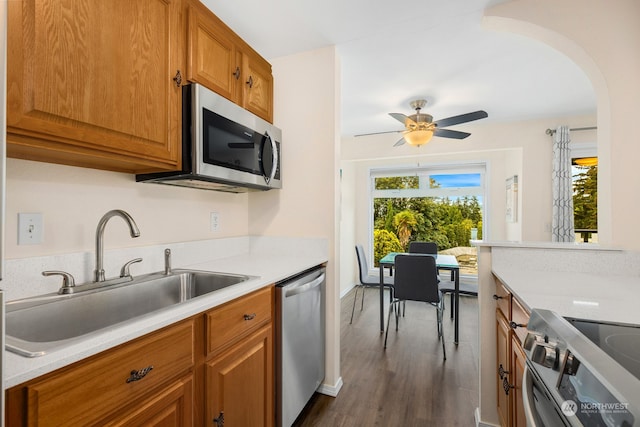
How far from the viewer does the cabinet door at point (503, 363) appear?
1319 mm

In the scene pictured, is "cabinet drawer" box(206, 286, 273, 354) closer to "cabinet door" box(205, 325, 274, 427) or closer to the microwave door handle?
"cabinet door" box(205, 325, 274, 427)

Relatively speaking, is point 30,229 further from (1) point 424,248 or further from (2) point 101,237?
(1) point 424,248

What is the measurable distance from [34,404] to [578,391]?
3.55 ft

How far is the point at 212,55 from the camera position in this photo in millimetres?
1554

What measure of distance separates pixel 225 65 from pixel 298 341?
5.17 feet

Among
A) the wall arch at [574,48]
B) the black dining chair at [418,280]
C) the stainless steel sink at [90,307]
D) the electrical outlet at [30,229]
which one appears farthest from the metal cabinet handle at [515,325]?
the electrical outlet at [30,229]

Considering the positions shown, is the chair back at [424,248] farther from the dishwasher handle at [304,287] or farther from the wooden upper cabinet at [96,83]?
the wooden upper cabinet at [96,83]

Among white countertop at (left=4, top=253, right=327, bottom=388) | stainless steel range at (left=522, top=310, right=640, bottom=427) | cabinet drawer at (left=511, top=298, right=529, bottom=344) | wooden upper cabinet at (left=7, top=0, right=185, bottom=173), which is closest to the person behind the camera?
stainless steel range at (left=522, top=310, right=640, bottom=427)

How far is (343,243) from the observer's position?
4555 mm

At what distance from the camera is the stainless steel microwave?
1.40 metres

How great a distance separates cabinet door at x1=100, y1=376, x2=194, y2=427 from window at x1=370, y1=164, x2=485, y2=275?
4402 millimetres

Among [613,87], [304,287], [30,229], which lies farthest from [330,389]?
[613,87]

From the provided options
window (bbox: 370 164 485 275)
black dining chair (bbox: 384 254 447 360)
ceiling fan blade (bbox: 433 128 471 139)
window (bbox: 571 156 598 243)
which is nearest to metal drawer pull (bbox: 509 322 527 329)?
black dining chair (bbox: 384 254 447 360)

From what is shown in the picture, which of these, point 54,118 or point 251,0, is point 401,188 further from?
point 54,118
